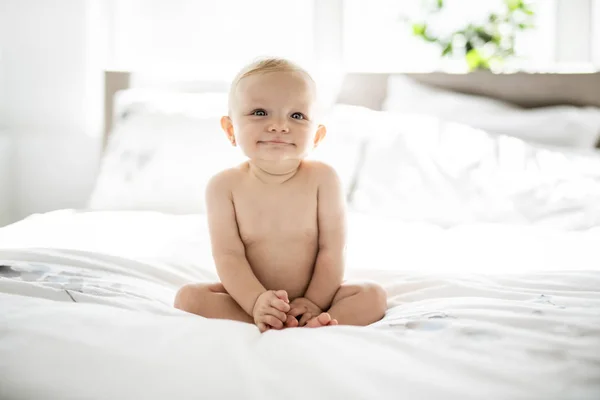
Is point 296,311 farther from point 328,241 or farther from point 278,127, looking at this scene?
point 278,127

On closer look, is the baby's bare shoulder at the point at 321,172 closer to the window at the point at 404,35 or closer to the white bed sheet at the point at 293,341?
the white bed sheet at the point at 293,341

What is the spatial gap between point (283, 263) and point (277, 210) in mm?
91

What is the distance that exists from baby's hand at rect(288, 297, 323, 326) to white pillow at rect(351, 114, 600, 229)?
783 mm

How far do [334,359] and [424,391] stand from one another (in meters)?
0.11

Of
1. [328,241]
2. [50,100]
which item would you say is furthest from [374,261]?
[50,100]

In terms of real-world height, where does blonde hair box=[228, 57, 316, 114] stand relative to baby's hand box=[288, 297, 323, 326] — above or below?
above

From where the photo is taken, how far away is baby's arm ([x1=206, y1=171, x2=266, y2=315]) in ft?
3.43

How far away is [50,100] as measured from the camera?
2660 millimetres

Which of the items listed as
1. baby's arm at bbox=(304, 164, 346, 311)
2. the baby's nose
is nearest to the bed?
baby's arm at bbox=(304, 164, 346, 311)

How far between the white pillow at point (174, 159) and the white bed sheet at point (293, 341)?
2.39ft

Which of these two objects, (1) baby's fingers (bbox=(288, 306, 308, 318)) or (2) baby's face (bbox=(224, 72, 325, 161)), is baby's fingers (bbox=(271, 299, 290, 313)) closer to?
(1) baby's fingers (bbox=(288, 306, 308, 318))

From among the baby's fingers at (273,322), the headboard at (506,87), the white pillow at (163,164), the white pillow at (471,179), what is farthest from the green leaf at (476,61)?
the baby's fingers at (273,322)

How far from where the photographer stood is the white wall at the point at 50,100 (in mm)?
2598

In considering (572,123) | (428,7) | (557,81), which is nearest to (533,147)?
(572,123)
